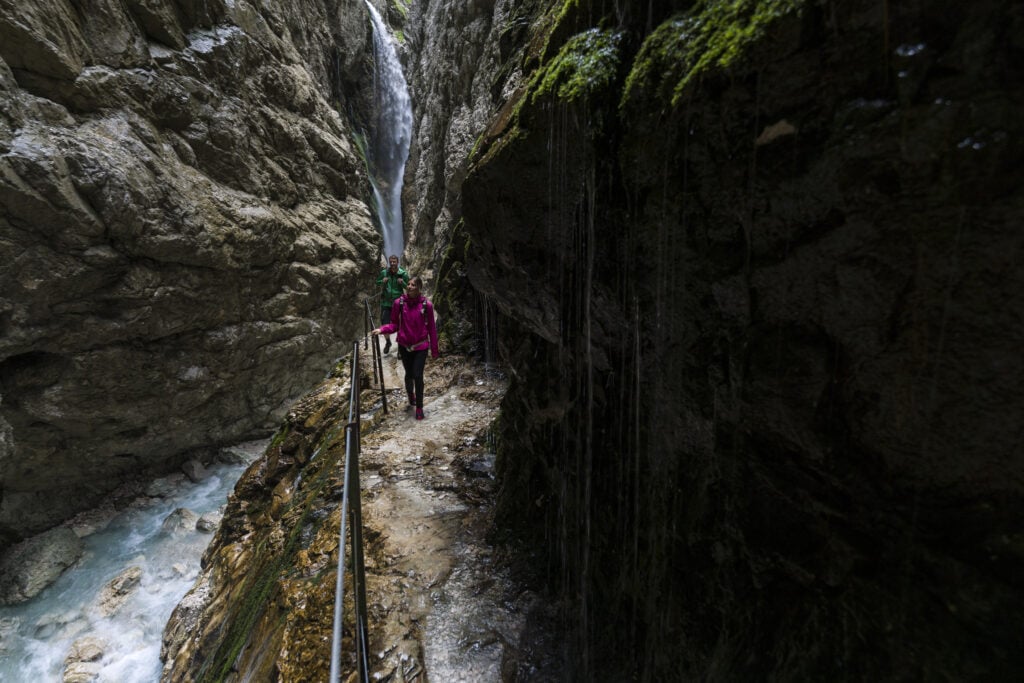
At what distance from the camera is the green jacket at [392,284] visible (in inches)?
352

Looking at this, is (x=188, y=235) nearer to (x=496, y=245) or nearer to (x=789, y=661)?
(x=496, y=245)

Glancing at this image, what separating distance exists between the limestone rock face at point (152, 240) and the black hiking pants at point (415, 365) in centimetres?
848

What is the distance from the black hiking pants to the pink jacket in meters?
0.18

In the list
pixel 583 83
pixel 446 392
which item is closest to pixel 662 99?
pixel 583 83

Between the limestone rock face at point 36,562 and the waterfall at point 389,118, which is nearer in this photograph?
the limestone rock face at point 36,562

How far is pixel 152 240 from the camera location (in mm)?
10914

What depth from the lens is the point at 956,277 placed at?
1.46 meters

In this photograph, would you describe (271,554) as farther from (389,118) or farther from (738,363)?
(389,118)

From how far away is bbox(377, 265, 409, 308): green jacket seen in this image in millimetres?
8938

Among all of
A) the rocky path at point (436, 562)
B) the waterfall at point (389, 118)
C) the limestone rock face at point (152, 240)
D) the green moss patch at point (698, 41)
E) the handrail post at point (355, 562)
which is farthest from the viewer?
the waterfall at point (389, 118)

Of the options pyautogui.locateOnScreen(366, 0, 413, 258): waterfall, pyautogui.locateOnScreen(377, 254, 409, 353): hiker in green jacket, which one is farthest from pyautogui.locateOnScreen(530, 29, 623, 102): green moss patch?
pyautogui.locateOnScreen(366, 0, 413, 258): waterfall

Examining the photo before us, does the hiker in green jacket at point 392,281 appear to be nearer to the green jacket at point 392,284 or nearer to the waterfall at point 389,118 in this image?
the green jacket at point 392,284

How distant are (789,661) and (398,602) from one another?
296cm

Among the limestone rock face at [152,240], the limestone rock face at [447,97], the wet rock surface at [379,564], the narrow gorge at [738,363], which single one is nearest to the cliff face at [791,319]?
→ the narrow gorge at [738,363]
